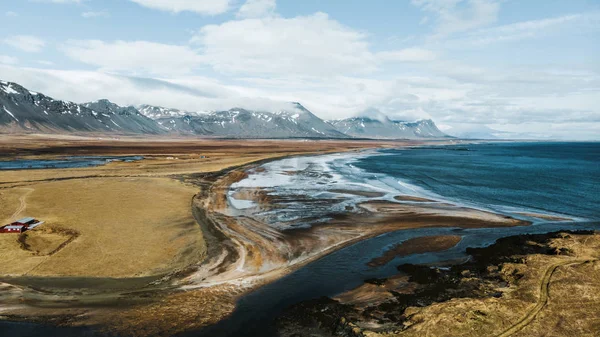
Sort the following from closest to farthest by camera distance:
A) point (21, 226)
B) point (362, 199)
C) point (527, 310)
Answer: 1. point (527, 310)
2. point (21, 226)
3. point (362, 199)

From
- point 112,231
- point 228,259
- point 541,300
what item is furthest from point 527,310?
point 112,231

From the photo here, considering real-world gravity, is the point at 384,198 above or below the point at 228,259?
above

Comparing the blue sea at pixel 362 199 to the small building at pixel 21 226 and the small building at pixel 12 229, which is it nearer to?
the small building at pixel 12 229

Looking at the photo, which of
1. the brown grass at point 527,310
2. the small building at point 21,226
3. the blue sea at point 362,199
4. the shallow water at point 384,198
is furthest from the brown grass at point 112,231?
the brown grass at point 527,310

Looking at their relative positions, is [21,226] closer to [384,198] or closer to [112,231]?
[112,231]

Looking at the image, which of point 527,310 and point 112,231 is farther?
point 112,231

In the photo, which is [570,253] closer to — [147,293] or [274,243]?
[274,243]

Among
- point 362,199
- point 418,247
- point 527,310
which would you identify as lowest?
point 418,247

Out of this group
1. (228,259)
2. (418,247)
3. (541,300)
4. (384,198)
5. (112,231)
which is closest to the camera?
(541,300)

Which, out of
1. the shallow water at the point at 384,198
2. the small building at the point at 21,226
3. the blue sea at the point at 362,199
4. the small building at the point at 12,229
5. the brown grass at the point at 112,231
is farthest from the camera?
the small building at the point at 21,226

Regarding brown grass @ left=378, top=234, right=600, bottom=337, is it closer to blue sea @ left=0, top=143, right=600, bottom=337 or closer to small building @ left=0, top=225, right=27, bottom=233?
blue sea @ left=0, top=143, right=600, bottom=337

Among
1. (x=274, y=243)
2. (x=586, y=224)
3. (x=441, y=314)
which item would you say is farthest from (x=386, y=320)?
(x=586, y=224)
